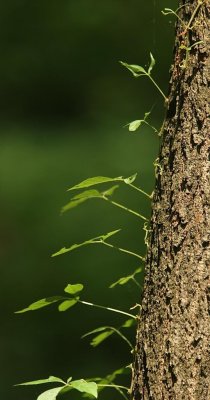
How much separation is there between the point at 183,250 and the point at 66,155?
2.34 metres

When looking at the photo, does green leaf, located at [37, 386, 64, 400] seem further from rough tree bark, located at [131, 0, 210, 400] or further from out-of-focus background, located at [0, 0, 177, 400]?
out-of-focus background, located at [0, 0, 177, 400]

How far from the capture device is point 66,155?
10.4 ft

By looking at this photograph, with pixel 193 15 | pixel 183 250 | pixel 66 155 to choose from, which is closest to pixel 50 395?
pixel 183 250

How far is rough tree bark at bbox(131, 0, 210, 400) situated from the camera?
2.77 ft

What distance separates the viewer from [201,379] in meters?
0.84

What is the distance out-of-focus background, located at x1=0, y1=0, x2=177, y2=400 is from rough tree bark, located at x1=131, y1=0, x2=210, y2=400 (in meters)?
1.97

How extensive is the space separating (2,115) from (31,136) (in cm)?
24

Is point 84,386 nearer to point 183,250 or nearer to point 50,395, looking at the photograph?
point 50,395

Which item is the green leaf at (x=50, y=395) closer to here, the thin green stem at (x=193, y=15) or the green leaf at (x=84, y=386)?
the green leaf at (x=84, y=386)

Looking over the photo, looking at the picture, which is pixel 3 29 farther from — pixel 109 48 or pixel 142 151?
pixel 142 151

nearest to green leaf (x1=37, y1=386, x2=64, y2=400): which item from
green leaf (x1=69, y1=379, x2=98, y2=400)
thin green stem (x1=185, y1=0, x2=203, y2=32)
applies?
green leaf (x1=69, y1=379, x2=98, y2=400)

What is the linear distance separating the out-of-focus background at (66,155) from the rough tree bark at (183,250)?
1969mm

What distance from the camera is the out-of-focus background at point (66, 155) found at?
301 cm

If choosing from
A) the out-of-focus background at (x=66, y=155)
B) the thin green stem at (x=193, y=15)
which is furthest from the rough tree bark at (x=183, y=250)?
the out-of-focus background at (x=66, y=155)
